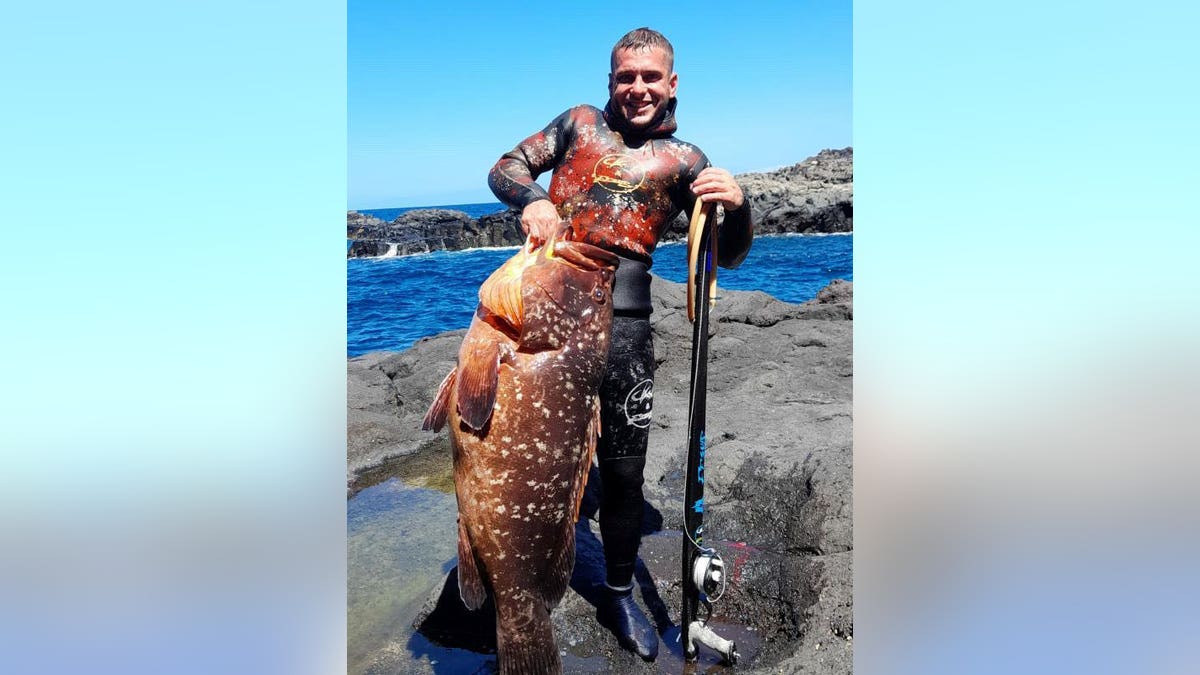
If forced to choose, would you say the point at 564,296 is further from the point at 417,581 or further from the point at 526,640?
the point at 417,581

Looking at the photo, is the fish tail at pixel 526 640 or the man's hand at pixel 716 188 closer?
the fish tail at pixel 526 640

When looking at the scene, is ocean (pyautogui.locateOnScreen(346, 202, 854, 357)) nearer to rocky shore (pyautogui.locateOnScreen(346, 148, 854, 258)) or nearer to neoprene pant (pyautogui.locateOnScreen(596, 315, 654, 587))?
rocky shore (pyautogui.locateOnScreen(346, 148, 854, 258))

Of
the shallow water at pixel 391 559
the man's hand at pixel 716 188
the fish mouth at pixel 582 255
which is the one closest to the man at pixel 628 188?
the man's hand at pixel 716 188

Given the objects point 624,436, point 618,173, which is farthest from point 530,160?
point 624,436

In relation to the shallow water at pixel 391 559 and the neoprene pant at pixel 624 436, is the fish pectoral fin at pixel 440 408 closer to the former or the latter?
the neoprene pant at pixel 624 436

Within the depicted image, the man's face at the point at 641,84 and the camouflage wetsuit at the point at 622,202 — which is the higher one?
the man's face at the point at 641,84

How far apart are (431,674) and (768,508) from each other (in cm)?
194

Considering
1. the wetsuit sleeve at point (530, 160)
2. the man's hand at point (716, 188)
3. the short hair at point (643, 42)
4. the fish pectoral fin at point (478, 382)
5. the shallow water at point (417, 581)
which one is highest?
the short hair at point (643, 42)

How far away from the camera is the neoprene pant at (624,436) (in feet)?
9.09

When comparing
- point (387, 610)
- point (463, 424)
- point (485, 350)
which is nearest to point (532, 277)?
point (485, 350)

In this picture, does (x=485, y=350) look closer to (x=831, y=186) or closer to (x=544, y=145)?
(x=544, y=145)

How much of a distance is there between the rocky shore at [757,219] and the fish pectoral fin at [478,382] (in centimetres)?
634

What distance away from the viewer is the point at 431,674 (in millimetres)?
2867

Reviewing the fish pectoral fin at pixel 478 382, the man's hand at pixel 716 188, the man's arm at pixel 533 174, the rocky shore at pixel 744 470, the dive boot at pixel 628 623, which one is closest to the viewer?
the fish pectoral fin at pixel 478 382
